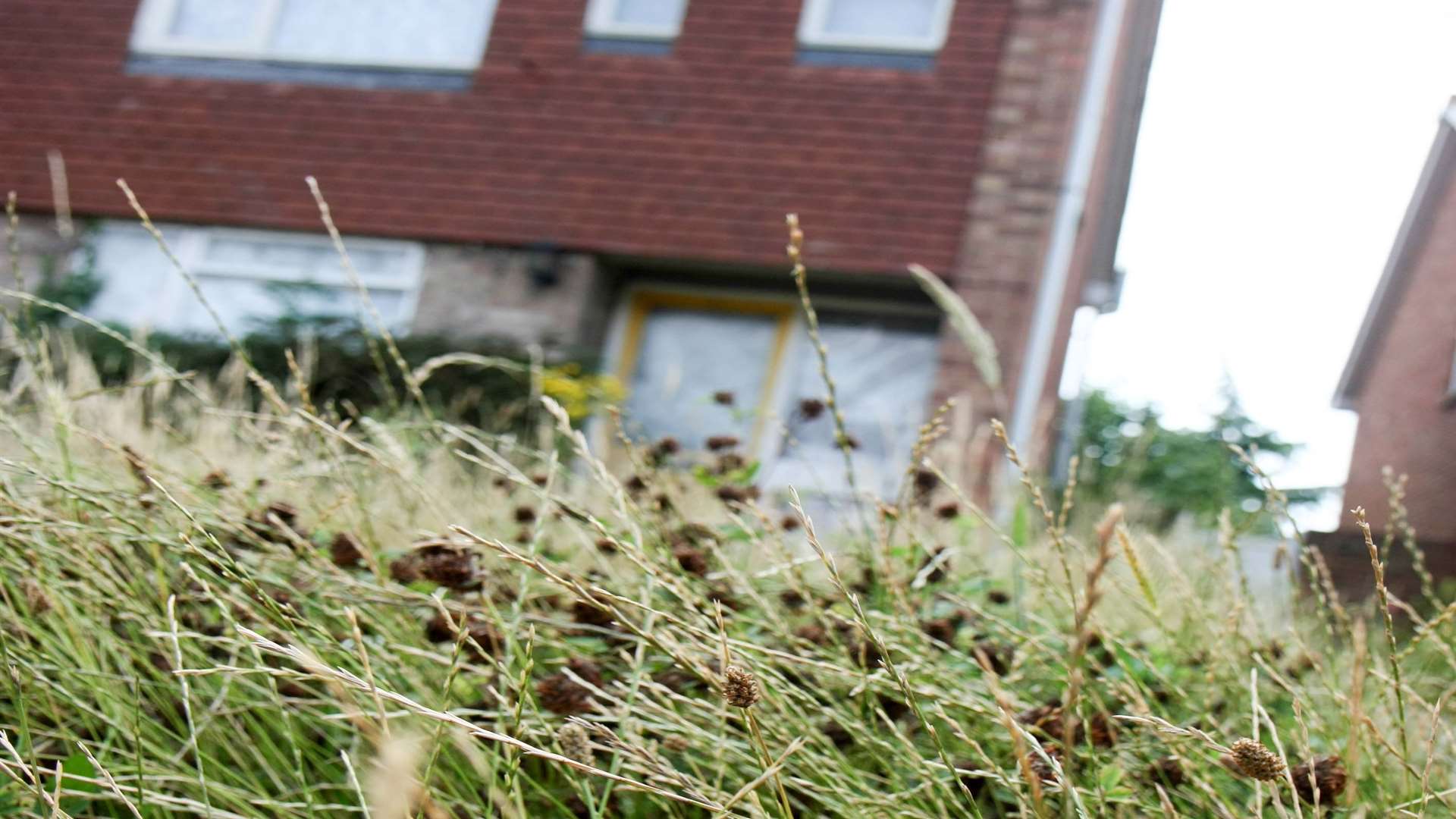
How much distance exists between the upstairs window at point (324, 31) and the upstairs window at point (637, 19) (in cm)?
73

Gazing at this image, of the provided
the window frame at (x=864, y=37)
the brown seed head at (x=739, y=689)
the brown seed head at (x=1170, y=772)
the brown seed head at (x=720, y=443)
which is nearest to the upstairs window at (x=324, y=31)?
the window frame at (x=864, y=37)

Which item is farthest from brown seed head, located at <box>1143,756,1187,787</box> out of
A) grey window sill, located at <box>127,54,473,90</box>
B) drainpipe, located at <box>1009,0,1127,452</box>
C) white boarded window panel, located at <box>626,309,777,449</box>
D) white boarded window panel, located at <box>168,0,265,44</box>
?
white boarded window panel, located at <box>168,0,265,44</box>

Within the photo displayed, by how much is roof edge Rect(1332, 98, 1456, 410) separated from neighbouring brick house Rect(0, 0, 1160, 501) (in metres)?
7.27

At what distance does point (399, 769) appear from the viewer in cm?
41

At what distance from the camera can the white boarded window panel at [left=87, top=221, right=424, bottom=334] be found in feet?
25.5

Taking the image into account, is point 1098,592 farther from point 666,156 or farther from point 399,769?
point 666,156

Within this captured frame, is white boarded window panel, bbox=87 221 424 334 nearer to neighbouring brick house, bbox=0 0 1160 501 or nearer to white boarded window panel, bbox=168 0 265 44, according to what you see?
neighbouring brick house, bbox=0 0 1160 501

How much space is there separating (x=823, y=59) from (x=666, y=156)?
115 centimetres

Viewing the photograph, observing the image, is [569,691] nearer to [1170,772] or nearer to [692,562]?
[692,562]


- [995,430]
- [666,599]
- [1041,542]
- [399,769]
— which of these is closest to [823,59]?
[1041,542]

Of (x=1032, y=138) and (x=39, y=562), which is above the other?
(x=1032, y=138)

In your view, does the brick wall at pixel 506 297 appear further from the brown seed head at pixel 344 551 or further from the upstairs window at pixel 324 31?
the brown seed head at pixel 344 551

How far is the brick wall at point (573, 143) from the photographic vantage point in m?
7.35

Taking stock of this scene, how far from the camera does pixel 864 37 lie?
7.58 meters
